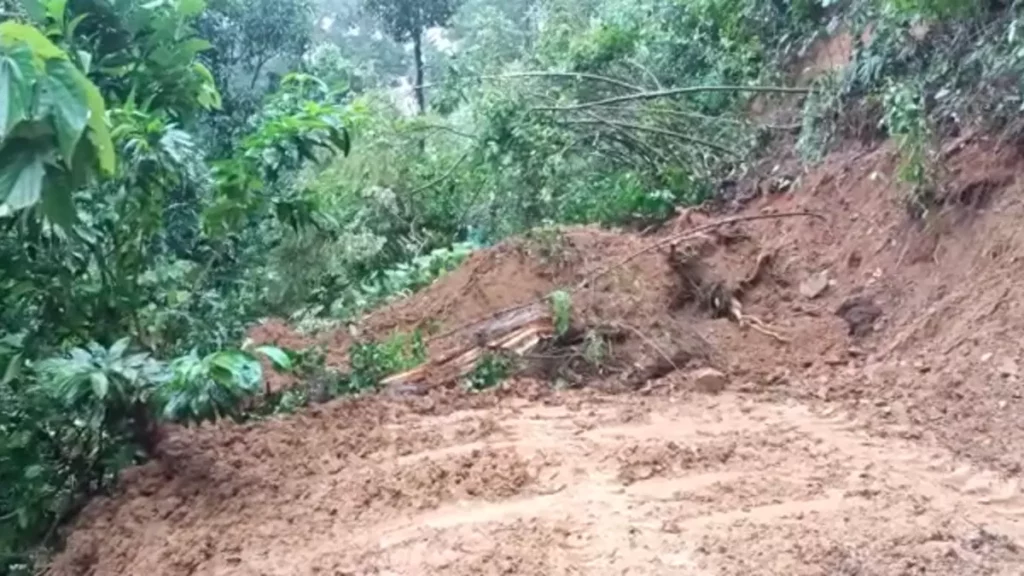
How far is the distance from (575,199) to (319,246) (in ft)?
6.40

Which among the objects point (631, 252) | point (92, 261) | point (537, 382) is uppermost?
point (92, 261)

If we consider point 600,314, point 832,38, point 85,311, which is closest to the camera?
point 85,311

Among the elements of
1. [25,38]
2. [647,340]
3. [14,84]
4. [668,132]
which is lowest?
[647,340]

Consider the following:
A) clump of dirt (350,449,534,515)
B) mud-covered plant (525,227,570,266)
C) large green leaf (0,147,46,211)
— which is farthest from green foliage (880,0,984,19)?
large green leaf (0,147,46,211)

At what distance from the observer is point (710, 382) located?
506 cm

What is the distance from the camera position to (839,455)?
3.98 m

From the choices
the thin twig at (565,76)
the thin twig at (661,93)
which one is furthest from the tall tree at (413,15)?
the thin twig at (661,93)

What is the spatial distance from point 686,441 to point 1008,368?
1.37 meters

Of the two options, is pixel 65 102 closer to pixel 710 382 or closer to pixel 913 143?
pixel 710 382

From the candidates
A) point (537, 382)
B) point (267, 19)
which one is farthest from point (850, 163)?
point (267, 19)

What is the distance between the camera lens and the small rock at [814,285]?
5945mm

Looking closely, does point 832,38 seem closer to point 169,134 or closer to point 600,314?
point 600,314

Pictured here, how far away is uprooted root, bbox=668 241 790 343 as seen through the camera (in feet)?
19.3

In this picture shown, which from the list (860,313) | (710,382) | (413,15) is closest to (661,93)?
(860,313)
